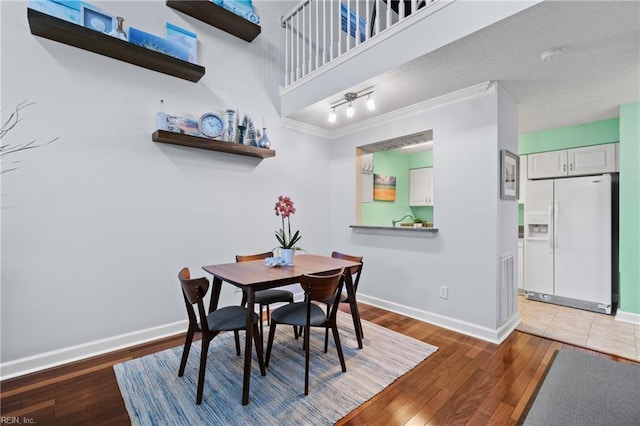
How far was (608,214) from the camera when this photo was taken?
→ 331cm

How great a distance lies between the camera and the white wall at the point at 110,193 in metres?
2.11

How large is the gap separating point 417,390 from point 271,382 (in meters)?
1.01

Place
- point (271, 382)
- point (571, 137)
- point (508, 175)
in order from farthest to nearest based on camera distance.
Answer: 1. point (571, 137)
2. point (508, 175)
3. point (271, 382)

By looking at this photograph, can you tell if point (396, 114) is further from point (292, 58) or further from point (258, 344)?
point (258, 344)

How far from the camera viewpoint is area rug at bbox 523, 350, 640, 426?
166 cm

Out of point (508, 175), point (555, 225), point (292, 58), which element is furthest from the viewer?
point (555, 225)

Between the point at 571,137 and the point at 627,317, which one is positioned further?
the point at 571,137

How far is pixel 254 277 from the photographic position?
1.96m

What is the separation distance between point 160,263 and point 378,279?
98.5 inches

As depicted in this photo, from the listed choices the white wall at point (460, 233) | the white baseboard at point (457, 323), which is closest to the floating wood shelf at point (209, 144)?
the white wall at point (460, 233)

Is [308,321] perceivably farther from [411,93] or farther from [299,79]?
[299,79]

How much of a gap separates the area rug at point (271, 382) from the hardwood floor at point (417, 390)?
0.28 ft

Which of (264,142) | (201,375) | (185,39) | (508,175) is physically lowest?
(201,375)

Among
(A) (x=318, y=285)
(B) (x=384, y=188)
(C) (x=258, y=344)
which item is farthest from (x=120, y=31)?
(B) (x=384, y=188)
